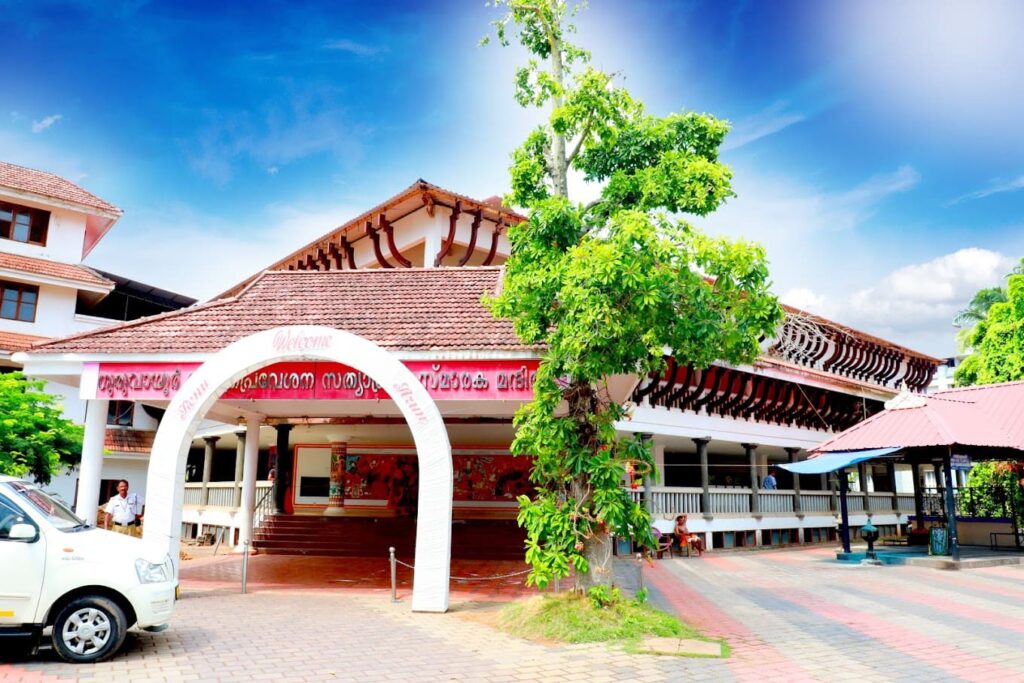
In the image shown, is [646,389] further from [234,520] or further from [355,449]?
[234,520]

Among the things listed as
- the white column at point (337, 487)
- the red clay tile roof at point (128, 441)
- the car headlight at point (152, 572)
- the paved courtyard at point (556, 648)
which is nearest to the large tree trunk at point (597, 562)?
the paved courtyard at point (556, 648)

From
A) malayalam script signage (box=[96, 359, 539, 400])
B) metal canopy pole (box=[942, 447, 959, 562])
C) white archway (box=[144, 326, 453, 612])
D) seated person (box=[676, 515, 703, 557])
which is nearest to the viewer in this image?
white archway (box=[144, 326, 453, 612])

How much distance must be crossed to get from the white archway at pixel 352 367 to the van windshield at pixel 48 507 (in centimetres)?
322

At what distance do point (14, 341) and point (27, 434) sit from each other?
12.8m

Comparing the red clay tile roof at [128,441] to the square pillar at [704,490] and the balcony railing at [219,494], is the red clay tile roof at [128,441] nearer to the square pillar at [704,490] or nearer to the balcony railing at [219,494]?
the balcony railing at [219,494]

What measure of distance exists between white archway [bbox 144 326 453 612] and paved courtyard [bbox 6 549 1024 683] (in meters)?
0.87

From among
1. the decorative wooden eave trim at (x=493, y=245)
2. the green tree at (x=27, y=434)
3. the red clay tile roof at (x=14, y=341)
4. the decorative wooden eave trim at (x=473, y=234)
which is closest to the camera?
the green tree at (x=27, y=434)

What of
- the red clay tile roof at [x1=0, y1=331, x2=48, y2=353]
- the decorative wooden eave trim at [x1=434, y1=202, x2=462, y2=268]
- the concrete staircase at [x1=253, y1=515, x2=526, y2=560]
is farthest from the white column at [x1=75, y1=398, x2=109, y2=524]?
the red clay tile roof at [x1=0, y1=331, x2=48, y2=353]

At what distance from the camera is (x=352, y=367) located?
1167 centimetres

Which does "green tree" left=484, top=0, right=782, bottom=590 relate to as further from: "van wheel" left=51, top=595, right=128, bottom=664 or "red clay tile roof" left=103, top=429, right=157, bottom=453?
"red clay tile roof" left=103, top=429, right=157, bottom=453

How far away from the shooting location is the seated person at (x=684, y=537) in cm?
2022

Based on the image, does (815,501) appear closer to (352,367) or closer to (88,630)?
(352,367)

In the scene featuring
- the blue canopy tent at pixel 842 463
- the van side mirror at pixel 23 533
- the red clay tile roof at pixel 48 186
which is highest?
the red clay tile roof at pixel 48 186

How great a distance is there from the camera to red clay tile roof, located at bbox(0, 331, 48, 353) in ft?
82.7
